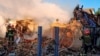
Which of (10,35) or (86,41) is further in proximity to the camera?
(10,35)

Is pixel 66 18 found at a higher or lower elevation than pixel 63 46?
higher

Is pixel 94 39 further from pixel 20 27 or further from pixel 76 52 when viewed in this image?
pixel 20 27

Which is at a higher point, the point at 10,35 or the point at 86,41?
the point at 10,35

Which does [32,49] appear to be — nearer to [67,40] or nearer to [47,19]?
[67,40]

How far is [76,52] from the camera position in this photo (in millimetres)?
17344

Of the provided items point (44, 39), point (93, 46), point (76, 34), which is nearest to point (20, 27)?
point (44, 39)

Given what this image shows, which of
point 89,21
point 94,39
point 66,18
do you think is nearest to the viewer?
point 94,39

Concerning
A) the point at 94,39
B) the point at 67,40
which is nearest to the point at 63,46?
the point at 67,40

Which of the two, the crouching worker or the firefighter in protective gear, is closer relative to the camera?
the crouching worker

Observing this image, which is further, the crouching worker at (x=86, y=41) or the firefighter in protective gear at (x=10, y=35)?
the firefighter in protective gear at (x=10, y=35)

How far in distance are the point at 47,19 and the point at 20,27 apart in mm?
2298

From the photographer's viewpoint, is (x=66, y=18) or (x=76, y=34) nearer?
(x=76, y=34)

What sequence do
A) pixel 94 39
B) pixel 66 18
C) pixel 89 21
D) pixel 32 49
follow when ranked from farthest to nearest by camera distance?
1. pixel 66 18
2. pixel 89 21
3. pixel 94 39
4. pixel 32 49

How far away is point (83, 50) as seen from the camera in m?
16.9
